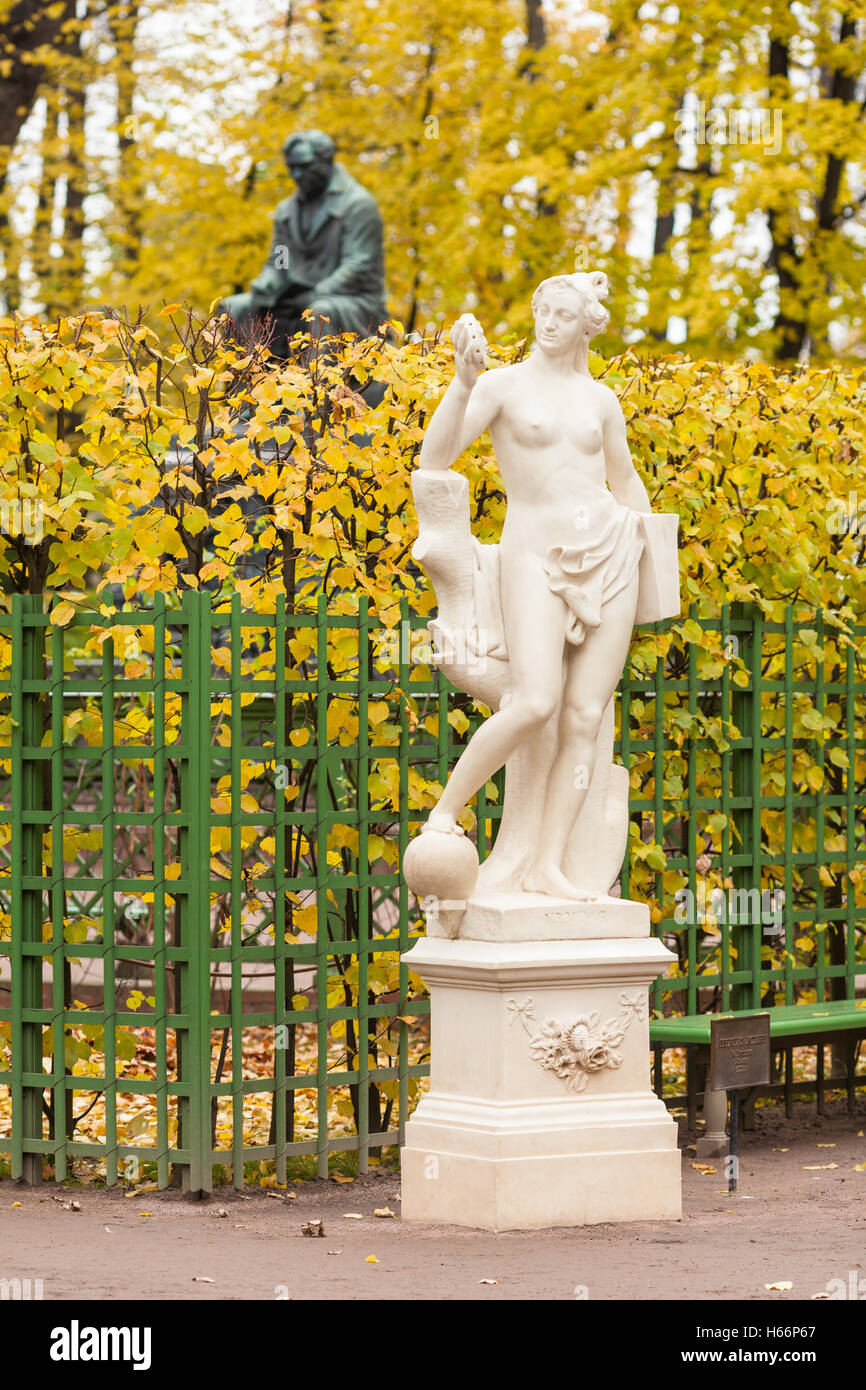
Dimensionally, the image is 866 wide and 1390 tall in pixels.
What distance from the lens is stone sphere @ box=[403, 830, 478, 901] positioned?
19.6 ft

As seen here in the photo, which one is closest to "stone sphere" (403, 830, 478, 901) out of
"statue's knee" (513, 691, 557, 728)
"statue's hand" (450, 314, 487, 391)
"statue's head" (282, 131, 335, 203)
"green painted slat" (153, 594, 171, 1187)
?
"statue's knee" (513, 691, 557, 728)

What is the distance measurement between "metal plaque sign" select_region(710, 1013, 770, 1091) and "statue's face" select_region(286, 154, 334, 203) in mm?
12212

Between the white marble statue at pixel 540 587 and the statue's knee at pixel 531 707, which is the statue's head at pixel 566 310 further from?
the statue's knee at pixel 531 707

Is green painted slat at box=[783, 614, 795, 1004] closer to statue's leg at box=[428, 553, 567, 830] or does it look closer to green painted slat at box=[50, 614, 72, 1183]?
statue's leg at box=[428, 553, 567, 830]

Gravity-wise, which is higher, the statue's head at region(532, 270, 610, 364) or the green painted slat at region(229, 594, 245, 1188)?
the statue's head at region(532, 270, 610, 364)

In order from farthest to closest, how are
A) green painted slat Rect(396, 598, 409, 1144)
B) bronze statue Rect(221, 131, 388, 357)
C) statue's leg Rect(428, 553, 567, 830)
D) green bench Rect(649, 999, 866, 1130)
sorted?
bronze statue Rect(221, 131, 388, 357)
green bench Rect(649, 999, 866, 1130)
green painted slat Rect(396, 598, 409, 1144)
statue's leg Rect(428, 553, 567, 830)

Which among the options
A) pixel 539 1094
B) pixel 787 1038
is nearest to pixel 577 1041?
pixel 539 1094

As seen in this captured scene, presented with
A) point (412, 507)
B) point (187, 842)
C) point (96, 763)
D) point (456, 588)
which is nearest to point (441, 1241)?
point (187, 842)

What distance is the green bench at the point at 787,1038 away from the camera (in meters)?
7.25

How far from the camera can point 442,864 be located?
19.6 feet

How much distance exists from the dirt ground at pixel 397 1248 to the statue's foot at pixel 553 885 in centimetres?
108

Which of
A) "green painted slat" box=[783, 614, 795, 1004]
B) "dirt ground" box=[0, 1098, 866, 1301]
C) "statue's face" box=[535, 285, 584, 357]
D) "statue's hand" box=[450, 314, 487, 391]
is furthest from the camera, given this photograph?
"green painted slat" box=[783, 614, 795, 1004]

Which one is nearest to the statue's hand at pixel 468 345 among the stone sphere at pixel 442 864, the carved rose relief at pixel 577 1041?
the stone sphere at pixel 442 864

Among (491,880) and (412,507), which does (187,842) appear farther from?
(412,507)
